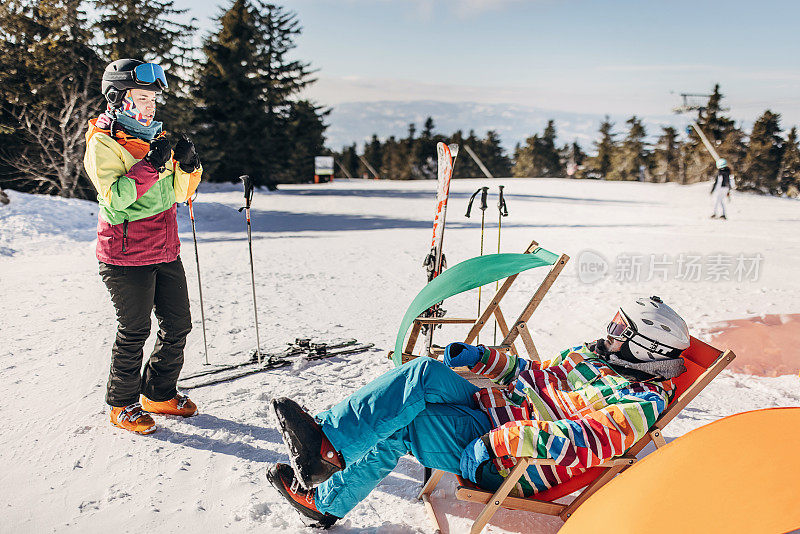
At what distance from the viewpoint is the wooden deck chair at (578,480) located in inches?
81.4

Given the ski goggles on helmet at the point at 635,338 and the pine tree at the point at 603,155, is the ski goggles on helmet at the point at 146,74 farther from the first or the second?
the pine tree at the point at 603,155

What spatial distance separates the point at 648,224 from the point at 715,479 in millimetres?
12908

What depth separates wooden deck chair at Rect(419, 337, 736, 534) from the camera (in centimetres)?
207

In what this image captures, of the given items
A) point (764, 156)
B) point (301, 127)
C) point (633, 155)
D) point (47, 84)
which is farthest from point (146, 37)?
point (633, 155)

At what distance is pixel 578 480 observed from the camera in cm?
225

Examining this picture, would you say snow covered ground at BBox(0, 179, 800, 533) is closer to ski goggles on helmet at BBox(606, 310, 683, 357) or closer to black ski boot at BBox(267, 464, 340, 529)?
black ski boot at BBox(267, 464, 340, 529)

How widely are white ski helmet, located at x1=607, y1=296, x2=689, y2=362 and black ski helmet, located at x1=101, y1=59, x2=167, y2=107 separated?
2.79 m

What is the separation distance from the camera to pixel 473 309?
234 inches

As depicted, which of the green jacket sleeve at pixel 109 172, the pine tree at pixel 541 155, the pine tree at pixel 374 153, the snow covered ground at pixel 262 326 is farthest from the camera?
the pine tree at pixel 374 153

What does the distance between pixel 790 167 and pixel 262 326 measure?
1446 inches

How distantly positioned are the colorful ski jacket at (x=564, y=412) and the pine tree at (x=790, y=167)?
118 feet

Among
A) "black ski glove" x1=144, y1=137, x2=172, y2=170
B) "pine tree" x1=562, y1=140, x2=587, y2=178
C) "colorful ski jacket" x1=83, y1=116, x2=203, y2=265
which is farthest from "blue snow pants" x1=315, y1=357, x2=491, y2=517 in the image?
"pine tree" x1=562, y1=140, x2=587, y2=178

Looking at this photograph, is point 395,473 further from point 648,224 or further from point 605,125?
point 605,125

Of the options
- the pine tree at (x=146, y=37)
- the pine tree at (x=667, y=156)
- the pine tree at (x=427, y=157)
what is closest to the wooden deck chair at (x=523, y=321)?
the pine tree at (x=146, y=37)
